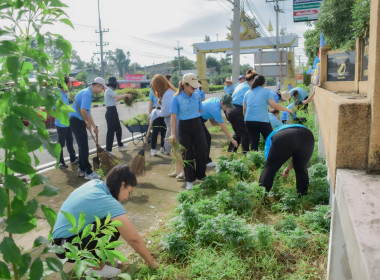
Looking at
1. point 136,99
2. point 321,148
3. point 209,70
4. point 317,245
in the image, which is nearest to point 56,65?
point 317,245

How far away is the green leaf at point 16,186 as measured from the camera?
1108mm

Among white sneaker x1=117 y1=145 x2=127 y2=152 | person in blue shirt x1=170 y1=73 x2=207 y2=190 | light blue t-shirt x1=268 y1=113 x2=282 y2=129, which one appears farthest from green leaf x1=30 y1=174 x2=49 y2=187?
white sneaker x1=117 y1=145 x2=127 y2=152

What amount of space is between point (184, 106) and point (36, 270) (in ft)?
13.2

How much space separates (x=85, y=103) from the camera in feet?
18.9

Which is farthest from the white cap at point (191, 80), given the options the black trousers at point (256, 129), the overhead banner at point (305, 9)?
the overhead banner at point (305, 9)

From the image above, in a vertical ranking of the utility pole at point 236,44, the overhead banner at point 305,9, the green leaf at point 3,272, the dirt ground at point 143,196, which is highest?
the overhead banner at point 305,9

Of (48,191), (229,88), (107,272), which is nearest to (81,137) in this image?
(107,272)

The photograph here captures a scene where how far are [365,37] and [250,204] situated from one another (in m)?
A: 2.90

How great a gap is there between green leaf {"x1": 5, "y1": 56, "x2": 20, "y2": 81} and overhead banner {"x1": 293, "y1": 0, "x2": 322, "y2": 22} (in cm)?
1369

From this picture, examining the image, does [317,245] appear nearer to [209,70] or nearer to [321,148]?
[321,148]

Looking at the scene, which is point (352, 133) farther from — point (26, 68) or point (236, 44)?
point (236, 44)

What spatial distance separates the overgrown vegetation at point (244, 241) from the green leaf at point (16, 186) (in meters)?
1.90

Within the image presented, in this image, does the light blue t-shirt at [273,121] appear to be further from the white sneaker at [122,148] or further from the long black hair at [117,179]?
the long black hair at [117,179]

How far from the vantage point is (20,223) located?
1128mm
